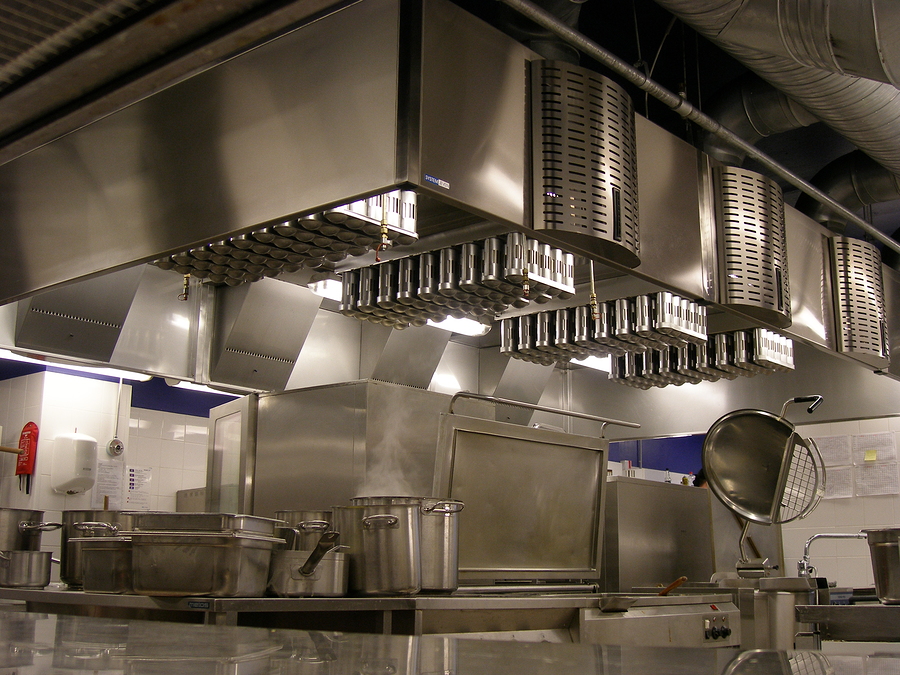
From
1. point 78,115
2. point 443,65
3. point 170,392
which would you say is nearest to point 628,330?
point 443,65

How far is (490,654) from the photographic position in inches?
47.4

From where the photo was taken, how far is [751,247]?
141 inches

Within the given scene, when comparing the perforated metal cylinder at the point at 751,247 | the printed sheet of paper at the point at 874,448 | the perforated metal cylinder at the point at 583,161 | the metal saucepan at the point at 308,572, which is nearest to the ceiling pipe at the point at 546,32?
the perforated metal cylinder at the point at 583,161

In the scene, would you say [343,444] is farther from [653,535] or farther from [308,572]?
[653,535]

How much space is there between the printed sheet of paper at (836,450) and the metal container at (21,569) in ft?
15.6

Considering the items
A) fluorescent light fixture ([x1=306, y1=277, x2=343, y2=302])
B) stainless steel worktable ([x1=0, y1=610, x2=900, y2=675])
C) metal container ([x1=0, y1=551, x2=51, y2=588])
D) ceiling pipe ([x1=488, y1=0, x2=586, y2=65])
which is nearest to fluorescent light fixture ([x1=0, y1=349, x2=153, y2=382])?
fluorescent light fixture ([x1=306, y1=277, x2=343, y2=302])

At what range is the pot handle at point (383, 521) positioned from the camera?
8.00 feet

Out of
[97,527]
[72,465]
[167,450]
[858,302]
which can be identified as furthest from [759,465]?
[72,465]

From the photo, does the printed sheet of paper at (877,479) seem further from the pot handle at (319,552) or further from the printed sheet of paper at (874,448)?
the pot handle at (319,552)

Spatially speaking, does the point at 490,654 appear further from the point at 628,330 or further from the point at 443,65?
the point at 628,330

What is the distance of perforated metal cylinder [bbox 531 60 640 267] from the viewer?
8.63ft

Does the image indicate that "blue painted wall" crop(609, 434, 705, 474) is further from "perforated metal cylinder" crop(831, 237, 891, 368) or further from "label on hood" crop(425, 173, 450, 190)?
"label on hood" crop(425, 173, 450, 190)

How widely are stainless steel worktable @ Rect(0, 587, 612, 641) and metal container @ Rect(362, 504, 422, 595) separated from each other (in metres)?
0.12

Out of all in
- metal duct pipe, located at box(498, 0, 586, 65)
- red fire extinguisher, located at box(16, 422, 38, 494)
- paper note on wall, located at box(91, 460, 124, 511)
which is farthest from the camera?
paper note on wall, located at box(91, 460, 124, 511)
